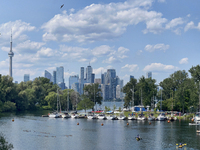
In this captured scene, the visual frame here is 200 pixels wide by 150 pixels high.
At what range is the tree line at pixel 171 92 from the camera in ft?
457

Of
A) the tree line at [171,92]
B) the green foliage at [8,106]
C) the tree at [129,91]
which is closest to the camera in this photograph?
the tree line at [171,92]

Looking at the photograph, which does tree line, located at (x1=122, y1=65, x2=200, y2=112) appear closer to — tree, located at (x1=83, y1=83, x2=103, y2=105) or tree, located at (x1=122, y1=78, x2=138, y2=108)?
tree, located at (x1=122, y1=78, x2=138, y2=108)

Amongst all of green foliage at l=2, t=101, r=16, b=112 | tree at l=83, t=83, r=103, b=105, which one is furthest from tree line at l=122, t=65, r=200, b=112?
green foliage at l=2, t=101, r=16, b=112

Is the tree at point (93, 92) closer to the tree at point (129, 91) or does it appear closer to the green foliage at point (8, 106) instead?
the tree at point (129, 91)

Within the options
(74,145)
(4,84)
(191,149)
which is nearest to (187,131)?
(191,149)

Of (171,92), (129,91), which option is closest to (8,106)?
(129,91)

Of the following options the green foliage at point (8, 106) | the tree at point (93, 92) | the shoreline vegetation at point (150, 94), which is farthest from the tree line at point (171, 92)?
the green foliage at point (8, 106)

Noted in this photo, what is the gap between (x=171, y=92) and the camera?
528 feet

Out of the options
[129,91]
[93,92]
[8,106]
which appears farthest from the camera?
[8,106]

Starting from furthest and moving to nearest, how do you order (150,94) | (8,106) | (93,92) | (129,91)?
1. (8,106)
2. (129,91)
3. (93,92)
4. (150,94)

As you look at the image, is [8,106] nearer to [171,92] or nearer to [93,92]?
[93,92]

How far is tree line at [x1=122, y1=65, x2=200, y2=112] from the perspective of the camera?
13931 cm

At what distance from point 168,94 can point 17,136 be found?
111 metres

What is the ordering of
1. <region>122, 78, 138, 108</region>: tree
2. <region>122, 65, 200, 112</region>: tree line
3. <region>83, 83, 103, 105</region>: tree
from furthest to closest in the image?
1. <region>122, 78, 138, 108</region>: tree
2. <region>83, 83, 103, 105</region>: tree
3. <region>122, 65, 200, 112</region>: tree line
